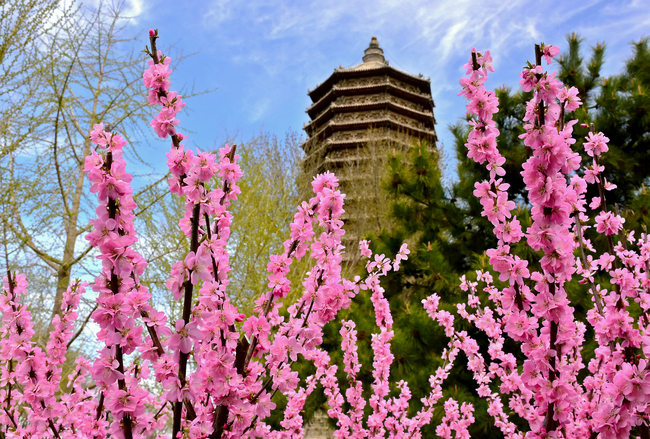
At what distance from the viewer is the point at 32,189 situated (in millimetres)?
5738

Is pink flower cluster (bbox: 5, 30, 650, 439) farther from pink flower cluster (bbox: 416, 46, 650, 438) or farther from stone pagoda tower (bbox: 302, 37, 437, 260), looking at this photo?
A: stone pagoda tower (bbox: 302, 37, 437, 260)

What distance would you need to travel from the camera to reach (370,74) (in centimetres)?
2488

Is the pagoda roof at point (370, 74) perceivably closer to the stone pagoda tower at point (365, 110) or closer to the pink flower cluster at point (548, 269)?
the stone pagoda tower at point (365, 110)

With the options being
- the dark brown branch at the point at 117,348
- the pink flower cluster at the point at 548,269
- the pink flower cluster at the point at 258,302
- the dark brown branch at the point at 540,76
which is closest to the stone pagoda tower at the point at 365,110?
the pink flower cluster at the point at 258,302

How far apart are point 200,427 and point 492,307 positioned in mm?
4229

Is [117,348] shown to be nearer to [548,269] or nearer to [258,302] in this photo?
[258,302]

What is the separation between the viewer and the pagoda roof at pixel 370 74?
24.6 m

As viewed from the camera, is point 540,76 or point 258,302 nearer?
point 540,76

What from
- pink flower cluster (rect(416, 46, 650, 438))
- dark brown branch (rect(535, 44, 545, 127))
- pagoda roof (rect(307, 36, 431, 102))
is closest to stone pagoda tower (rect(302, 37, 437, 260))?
pagoda roof (rect(307, 36, 431, 102))

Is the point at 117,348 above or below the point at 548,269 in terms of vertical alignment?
below

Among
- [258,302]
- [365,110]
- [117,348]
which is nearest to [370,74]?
[365,110]

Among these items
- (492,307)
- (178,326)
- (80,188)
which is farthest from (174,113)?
(80,188)

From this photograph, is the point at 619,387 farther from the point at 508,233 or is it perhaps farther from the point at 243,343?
the point at 243,343

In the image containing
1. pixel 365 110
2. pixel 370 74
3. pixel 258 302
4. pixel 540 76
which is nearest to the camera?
pixel 540 76
